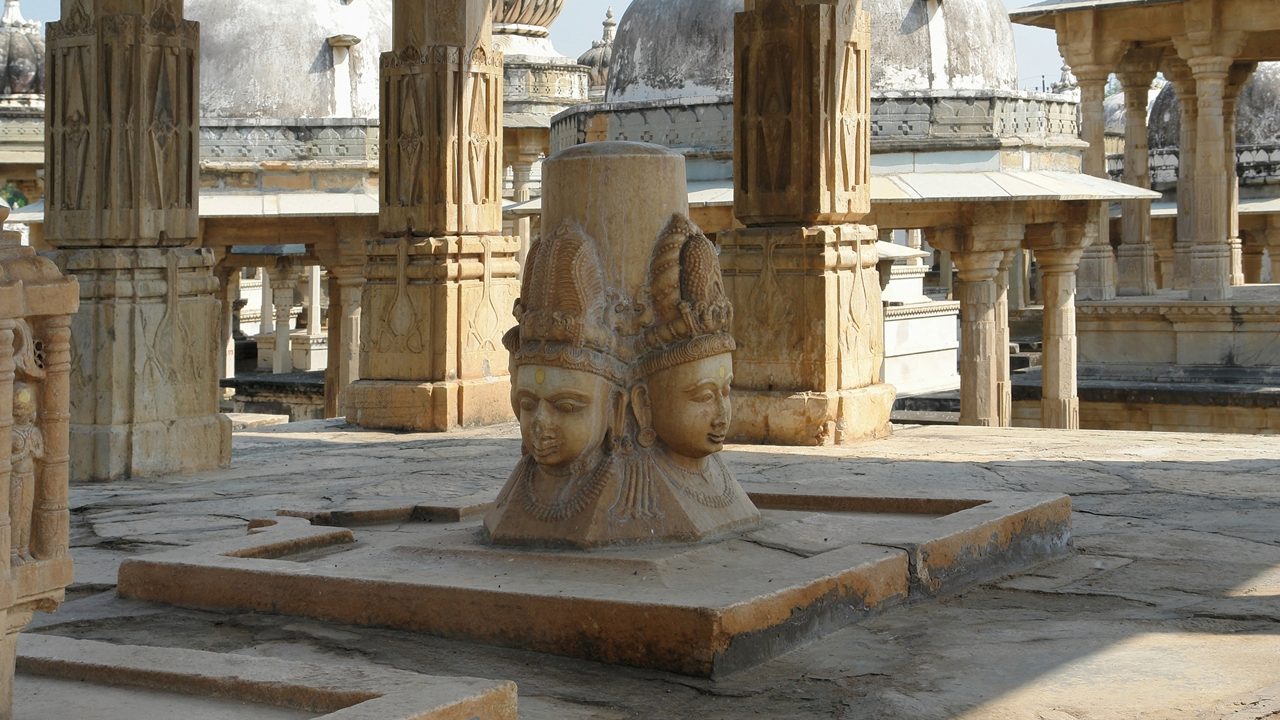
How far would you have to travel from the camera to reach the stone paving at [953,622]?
12.0 feet

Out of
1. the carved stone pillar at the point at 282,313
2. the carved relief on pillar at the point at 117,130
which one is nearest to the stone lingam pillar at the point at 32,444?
the carved relief on pillar at the point at 117,130

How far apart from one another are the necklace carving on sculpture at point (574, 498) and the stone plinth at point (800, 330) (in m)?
3.65

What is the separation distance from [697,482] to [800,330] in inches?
139

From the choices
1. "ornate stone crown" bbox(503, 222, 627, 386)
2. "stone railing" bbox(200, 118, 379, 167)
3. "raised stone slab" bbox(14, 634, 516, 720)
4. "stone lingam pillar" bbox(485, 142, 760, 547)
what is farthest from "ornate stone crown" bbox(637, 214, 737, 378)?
"stone railing" bbox(200, 118, 379, 167)

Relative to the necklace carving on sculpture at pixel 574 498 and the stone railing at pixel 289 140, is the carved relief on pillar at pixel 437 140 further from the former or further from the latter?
the stone railing at pixel 289 140

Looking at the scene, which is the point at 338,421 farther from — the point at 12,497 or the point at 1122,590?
the point at 12,497

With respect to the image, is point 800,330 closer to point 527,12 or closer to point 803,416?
point 803,416

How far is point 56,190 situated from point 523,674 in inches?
181

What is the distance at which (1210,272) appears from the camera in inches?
720

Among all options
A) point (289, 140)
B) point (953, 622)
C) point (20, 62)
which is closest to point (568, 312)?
point (953, 622)

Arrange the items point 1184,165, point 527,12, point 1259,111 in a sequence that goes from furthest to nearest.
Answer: point 1259,111
point 527,12
point 1184,165

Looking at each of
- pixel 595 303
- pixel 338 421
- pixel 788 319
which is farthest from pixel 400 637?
pixel 338 421

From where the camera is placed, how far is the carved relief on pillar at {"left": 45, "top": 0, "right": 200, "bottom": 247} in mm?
7469

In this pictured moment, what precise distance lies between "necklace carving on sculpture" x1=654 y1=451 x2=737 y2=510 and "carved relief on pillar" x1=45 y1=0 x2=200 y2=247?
11.6ft
